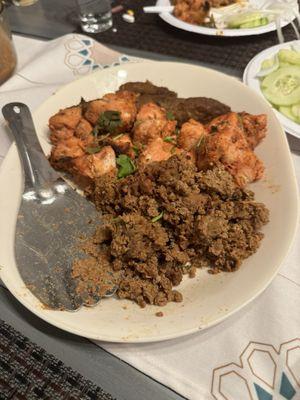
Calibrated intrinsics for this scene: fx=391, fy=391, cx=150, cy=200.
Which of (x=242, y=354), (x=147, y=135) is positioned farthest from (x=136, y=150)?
(x=242, y=354)

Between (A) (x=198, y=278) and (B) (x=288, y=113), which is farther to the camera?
(B) (x=288, y=113)

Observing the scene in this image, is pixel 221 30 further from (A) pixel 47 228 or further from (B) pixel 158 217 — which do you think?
(A) pixel 47 228

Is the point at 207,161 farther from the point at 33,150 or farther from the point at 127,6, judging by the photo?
the point at 127,6

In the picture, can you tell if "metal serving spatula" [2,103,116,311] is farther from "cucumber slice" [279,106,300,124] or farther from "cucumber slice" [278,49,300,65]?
"cucumber slice" [278,49,300,65]

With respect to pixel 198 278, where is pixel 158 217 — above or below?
above

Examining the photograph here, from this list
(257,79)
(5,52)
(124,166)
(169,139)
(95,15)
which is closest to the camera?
(124,166)

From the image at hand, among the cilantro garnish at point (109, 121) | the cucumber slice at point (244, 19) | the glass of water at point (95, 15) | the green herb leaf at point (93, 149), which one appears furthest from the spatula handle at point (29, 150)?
the cucumber slice at point (244, 19)

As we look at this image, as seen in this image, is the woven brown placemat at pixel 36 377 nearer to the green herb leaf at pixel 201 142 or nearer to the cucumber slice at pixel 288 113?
the green herb leaf at pixel 201 142

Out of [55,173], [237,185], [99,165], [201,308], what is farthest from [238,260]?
[55,173]
